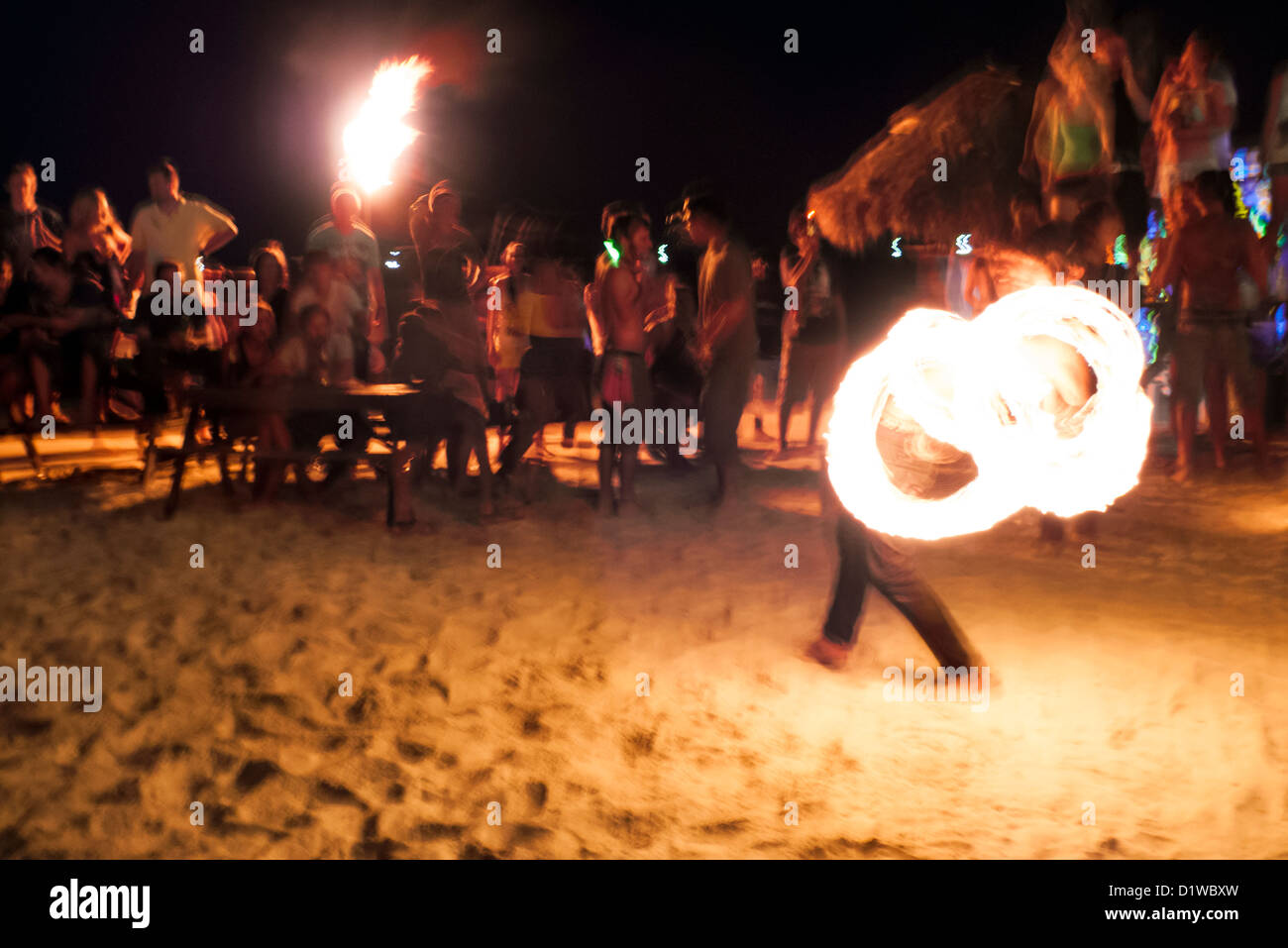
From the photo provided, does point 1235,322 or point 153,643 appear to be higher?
point 1235,322

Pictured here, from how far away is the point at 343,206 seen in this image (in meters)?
8.95

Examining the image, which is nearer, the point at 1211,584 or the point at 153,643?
the point at 153,643

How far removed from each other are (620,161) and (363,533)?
46.5 ft

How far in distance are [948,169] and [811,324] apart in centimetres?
385

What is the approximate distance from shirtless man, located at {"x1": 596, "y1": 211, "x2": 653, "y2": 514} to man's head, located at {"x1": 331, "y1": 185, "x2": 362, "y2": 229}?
10.3ft

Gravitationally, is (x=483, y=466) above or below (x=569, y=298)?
below

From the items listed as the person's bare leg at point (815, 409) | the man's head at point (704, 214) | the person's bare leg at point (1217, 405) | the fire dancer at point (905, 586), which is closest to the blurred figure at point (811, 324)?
the person's bare leg at point (815, 409)

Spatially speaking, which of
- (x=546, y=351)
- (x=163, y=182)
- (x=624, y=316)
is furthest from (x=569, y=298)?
(x=163, y=182)

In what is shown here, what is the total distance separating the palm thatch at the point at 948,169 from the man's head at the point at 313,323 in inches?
292

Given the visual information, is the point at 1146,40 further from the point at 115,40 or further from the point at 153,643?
the point at 115,40

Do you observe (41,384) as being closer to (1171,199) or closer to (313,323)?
(313,323)

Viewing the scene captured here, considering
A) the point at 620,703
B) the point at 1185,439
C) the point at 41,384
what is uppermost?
the point at 41,384

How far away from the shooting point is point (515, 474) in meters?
8.00

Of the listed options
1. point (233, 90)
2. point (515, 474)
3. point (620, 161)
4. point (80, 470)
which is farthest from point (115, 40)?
point (515, 474)
